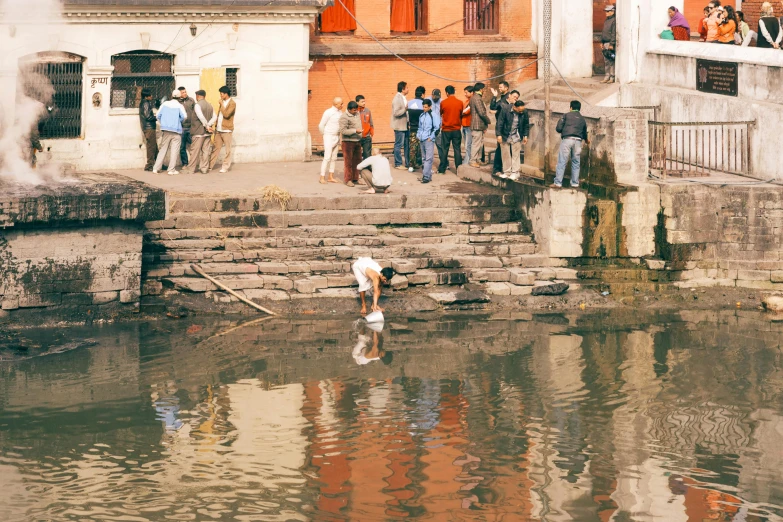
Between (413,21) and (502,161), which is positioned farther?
(413,21)

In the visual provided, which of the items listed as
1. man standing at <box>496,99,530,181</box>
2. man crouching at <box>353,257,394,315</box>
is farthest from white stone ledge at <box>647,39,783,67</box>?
man crouching at <box>353,257,394,315</box>

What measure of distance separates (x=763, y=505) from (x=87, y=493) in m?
5.89

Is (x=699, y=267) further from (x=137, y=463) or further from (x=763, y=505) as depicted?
(x=137, y=463)

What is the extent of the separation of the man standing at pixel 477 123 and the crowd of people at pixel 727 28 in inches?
169

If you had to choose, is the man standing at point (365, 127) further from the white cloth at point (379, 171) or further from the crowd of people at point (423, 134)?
the white cloth at point (379, 171)

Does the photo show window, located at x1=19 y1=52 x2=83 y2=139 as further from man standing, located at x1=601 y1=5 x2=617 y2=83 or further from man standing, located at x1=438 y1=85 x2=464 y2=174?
man standing, located at x1=601 y1=5 x2=617 y2=83

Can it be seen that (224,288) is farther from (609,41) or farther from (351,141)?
(609,41)

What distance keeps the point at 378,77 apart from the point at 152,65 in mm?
5210

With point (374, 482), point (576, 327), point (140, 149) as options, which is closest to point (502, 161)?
point (576, 327)

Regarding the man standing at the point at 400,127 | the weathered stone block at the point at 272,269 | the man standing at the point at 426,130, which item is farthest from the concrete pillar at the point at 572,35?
the weathered stone block at the point at 272,269

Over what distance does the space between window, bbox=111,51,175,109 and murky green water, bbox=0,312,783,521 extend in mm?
6987

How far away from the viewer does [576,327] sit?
17719mm

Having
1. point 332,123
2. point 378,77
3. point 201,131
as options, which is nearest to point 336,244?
point 332,123

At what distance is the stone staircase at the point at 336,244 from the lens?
18.4 meters
